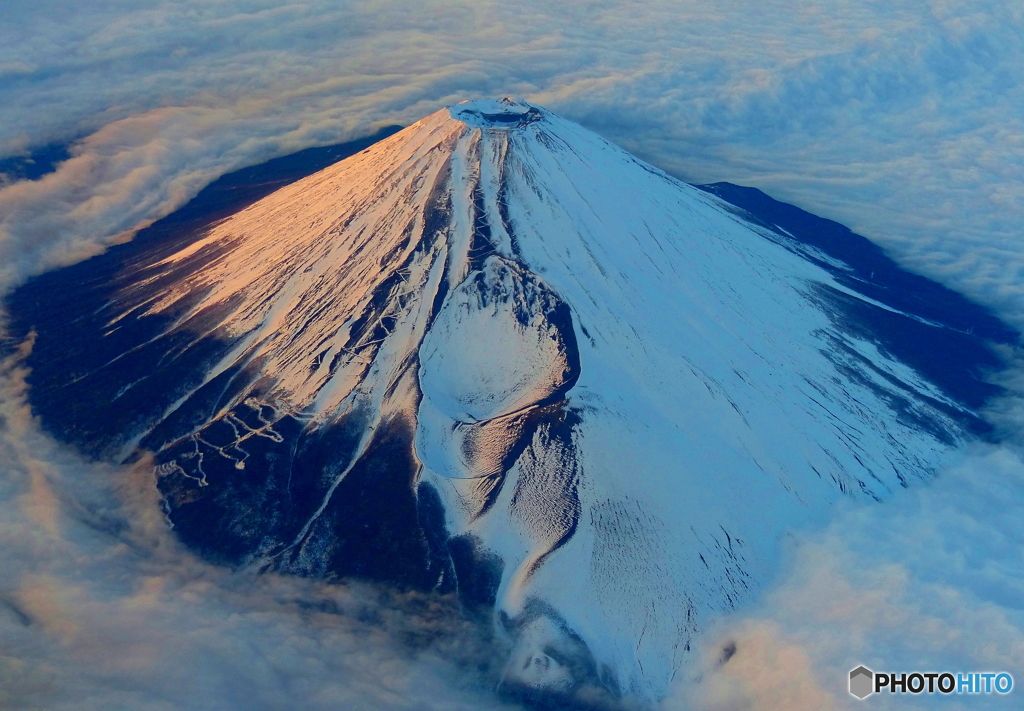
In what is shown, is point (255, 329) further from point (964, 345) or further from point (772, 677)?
point (964, 345)

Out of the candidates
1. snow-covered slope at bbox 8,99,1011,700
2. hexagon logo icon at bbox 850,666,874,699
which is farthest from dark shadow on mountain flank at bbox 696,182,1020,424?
hexagon logo icon at bbox 850,666,874,699

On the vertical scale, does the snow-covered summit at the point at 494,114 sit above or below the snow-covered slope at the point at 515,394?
above

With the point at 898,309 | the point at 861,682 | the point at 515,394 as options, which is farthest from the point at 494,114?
the point at 861,682

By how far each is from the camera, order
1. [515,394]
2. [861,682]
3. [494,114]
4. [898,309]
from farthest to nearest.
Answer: [898,309]
[494,114]
[515,394]
[861,682]

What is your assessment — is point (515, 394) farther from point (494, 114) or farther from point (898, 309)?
point (898, 309)

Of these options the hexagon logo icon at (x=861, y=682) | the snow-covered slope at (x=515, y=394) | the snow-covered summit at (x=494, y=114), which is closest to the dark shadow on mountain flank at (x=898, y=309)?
the snow-covered slope at (x=515, y=394)

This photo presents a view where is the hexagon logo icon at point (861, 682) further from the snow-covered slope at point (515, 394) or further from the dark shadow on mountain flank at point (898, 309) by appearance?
the dark shadow on mountain flank at point (898, 309)
